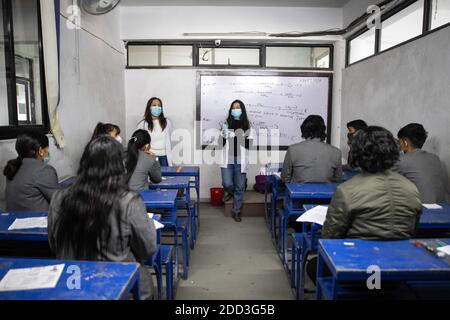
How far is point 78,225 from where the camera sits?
1312 millimetres

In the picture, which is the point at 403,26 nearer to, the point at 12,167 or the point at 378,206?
the point at 378,206

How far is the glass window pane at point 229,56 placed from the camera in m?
4.97

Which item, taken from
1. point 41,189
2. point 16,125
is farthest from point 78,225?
point 16,125

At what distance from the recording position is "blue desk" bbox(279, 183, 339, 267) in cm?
251

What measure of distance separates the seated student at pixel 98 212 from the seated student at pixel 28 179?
2.59 ft

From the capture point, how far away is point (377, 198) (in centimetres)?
147

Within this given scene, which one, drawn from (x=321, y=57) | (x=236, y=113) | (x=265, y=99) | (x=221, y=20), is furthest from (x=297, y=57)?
(x=236, y=113)

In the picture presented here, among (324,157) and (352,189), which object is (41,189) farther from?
(324,157)

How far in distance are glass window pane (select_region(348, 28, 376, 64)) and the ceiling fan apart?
282 cm

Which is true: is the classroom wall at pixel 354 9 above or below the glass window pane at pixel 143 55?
above

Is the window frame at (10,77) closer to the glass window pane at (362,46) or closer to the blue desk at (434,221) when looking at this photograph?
the blue desk at (434,221)

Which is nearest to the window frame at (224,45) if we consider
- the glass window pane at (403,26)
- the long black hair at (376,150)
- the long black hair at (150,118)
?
the long black hair at (150,118)

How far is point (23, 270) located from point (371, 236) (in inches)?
54.7

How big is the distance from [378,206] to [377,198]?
35 mm
